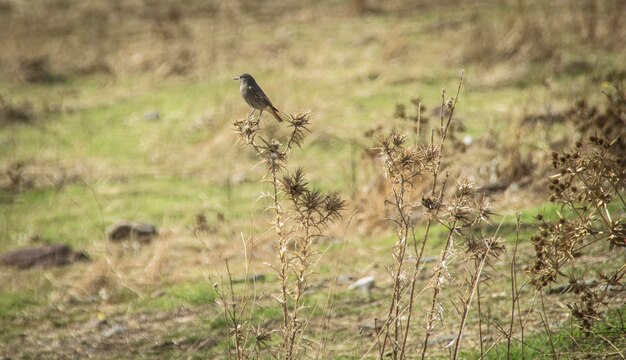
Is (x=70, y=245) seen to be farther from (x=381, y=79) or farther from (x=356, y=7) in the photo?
(x=356, y=7)

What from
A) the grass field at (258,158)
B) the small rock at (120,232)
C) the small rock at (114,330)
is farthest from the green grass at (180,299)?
the small rock at (120,232)

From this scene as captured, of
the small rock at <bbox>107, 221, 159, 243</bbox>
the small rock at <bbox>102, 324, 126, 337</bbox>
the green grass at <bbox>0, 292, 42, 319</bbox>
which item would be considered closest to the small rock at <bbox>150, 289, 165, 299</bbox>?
the small rock at <bbox>102, 324, 126, 337</bbox>

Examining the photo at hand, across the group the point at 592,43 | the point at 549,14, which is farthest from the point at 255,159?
the point at 549,14

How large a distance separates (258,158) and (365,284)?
5.19 m

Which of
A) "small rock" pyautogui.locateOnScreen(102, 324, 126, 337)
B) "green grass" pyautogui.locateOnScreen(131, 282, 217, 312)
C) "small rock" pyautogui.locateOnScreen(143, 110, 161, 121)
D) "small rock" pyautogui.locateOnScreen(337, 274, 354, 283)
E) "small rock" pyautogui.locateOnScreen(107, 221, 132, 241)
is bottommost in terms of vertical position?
"small rock" pyautogui.locateOnScreen(102, 324, 126, 337)

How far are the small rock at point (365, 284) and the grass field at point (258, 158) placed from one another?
0.08 meters

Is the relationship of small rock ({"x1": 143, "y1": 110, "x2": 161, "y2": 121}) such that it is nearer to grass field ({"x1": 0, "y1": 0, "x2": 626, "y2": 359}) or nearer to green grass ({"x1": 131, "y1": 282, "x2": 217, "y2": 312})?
grass field ({"x1": 0, "y1": 0, "x2": 626, "y2": 359})

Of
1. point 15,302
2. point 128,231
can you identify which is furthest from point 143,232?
point 15,302

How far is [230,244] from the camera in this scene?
25.5 ft

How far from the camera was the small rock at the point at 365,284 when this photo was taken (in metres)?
6.09

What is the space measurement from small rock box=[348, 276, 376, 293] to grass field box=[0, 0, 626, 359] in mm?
80

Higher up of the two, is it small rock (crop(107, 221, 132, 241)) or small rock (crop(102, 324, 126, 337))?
small rock (crop(107, 221, 132, 241))

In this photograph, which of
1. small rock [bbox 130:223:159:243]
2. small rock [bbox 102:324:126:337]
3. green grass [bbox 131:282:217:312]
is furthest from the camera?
small rock [bbox 130:223:159:243]

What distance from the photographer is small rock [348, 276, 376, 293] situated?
6.09m
